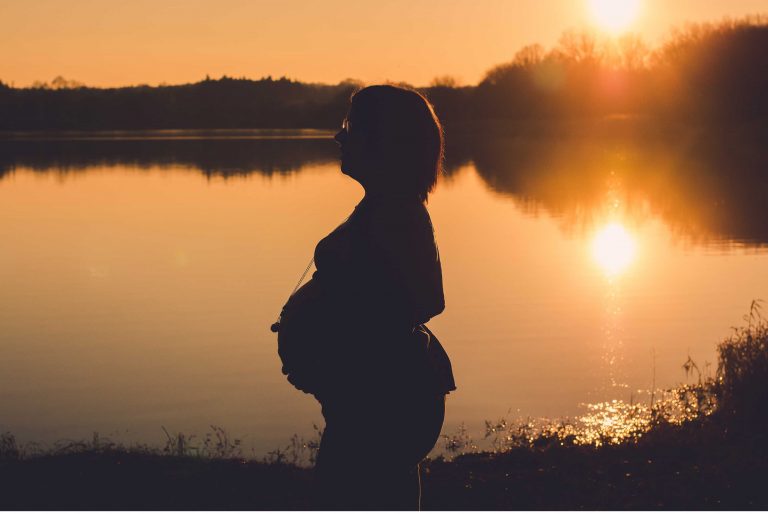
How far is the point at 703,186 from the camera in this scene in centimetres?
4616

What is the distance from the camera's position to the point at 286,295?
61.1 ft

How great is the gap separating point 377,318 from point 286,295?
1543cm

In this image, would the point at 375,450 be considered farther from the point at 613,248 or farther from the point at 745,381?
the point at 613,248

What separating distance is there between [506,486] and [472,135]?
4589 inches

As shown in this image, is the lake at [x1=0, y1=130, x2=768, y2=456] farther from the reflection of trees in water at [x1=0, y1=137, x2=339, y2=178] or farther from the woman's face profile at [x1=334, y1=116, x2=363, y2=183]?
the reflection of trees in water at [x1=0, y1=137, x2=339, y2=178]

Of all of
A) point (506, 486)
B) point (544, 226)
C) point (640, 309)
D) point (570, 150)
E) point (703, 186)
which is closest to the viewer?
point (506, 486)

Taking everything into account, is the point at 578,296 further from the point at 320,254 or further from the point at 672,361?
the point at 320,254

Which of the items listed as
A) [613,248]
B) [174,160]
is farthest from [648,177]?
[174,160]

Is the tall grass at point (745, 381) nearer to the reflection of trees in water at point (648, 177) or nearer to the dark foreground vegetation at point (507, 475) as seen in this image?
the dark foreground vegetation at point (507, 475)

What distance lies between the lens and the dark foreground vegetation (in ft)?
20.4

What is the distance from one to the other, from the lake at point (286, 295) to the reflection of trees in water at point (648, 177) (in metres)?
0.31

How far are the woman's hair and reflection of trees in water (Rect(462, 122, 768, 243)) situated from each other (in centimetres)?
2507

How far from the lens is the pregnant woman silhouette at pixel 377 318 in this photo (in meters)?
3.26

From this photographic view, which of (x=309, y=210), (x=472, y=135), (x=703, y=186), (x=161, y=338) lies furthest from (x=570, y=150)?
(x=161, y=338)
